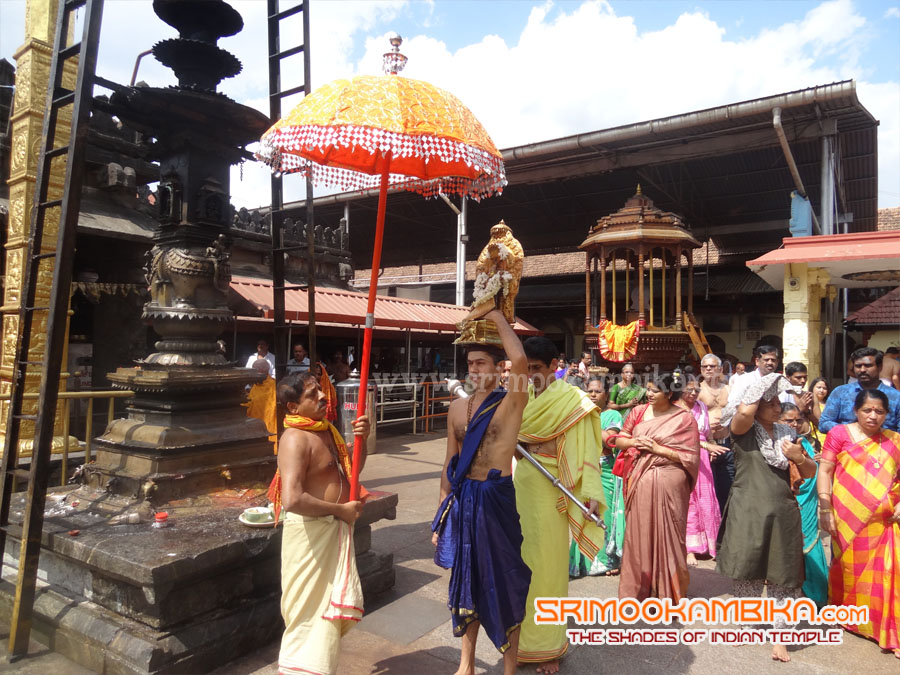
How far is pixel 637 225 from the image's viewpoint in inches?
433

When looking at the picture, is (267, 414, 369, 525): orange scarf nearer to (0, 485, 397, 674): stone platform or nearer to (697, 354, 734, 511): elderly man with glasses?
(0, 485, 397, 674): stone platform

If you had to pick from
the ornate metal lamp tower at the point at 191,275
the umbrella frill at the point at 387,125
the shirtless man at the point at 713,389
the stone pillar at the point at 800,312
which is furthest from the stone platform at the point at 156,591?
the stone pillar at the point at 800,312

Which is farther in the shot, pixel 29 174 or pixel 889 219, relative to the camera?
pixel 889 219

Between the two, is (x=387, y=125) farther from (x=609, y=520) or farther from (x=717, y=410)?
(x=717, y=410)

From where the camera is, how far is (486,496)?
108 inches

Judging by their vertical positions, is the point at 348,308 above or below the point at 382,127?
below

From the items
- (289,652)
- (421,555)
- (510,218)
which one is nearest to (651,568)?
(421,555)

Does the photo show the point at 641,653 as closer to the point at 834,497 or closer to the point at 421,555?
the point at 834,497

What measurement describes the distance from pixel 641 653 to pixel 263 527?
228 centimetres

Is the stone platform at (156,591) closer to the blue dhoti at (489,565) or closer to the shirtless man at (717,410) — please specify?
the blue dhoti at (489,565)

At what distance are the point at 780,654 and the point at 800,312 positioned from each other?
657cm

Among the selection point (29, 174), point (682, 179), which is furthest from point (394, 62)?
point (682, 179)

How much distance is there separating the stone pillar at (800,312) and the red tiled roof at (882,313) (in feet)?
23.1

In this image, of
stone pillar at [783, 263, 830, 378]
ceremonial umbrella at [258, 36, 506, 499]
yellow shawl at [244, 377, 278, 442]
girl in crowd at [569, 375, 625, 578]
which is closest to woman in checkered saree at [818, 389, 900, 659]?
girl in crowd at [569, 375, 625, 578]
